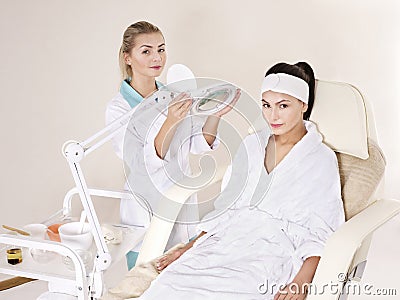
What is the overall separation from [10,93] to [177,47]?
3.28ft

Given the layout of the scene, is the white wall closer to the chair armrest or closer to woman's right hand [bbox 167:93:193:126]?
woman's right hand [bbox 167:93:193:126]

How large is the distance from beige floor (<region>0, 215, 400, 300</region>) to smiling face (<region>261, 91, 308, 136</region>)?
98 cm

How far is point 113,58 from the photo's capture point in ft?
13.0

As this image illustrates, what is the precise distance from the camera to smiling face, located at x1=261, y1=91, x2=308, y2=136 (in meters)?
2.41

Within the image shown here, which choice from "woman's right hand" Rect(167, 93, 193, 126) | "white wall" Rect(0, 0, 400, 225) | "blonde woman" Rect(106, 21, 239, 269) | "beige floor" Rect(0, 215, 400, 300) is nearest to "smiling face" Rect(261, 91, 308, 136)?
"blonde woman" Rect(106, 21, 239, 269)

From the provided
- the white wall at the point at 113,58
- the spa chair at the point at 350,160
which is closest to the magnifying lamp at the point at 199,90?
the spa chair at the point at 350,160

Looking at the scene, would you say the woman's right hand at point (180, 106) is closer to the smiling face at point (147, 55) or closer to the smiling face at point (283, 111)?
the smiling face at point (283, 111)

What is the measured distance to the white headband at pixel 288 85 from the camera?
239cm

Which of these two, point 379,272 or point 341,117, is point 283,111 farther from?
point 379,272

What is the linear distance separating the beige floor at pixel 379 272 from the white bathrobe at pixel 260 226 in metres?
0.87

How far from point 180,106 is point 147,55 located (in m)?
0.58

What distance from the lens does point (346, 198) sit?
2412 mm

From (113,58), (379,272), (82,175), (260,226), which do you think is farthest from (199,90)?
(113,58)
